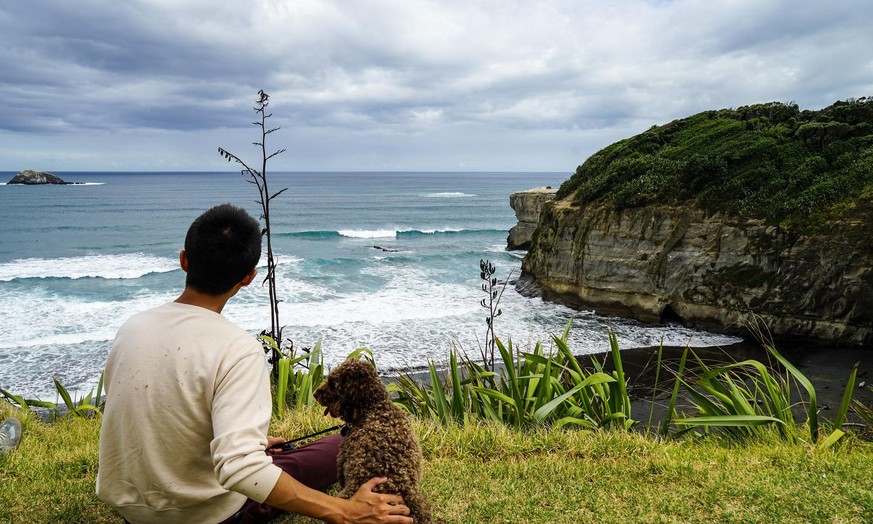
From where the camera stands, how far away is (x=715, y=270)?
647 inches

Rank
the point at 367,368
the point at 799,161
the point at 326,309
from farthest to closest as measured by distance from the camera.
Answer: the point at 326,309 → the point at 799,161 → the point at 367,368

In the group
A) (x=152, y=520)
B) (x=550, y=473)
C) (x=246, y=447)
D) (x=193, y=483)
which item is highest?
(x=246, y=447)

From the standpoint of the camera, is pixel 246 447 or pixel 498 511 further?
pixel 498 511

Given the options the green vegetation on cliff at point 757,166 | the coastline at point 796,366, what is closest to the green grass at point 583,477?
the coastline at point 796,366

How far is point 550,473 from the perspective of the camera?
3896mm

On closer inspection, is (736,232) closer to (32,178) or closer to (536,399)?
(536,399)

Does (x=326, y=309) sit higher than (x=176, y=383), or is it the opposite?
(x=176, y=383)

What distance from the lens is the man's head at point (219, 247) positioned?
215 centimetres

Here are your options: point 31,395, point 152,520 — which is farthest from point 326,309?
point 152,520

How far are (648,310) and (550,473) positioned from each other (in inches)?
593

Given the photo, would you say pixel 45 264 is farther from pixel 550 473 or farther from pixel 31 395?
pixel 550 473

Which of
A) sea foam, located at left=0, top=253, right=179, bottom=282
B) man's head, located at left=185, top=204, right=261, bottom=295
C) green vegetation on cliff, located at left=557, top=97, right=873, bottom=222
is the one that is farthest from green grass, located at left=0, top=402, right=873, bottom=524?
sea foam, located at left=0, top=253, right=179, bottom=282

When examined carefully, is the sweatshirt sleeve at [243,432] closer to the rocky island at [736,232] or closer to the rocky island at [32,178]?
the rocky island at [736,232]

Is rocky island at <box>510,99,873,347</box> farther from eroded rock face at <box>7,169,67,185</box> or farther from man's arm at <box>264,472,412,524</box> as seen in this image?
eroded rock face at <box>7,169,67,185</box>
